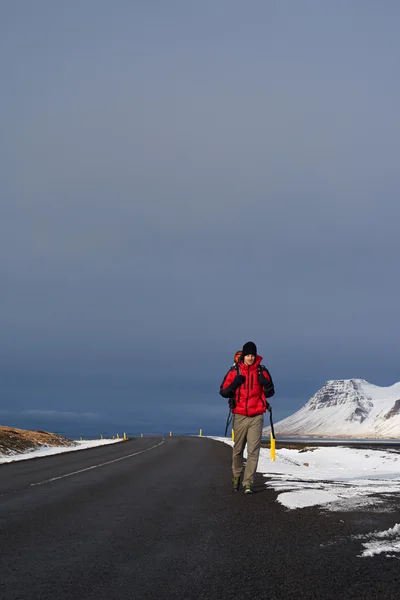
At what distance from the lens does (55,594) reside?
4586 mm

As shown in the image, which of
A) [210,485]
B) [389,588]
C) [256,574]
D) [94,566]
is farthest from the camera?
[210,485]

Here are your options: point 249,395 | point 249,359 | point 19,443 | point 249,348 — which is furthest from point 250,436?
point 19,443

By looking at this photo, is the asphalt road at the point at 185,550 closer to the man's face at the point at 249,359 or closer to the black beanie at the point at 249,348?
the man's face at the point at 249,359

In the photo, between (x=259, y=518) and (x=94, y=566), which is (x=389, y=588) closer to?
(x=94, y=566)

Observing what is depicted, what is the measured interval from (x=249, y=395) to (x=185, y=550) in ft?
15.6

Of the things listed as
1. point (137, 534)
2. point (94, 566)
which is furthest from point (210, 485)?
point (94, 566)

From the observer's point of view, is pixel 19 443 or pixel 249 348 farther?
pixel 19 443

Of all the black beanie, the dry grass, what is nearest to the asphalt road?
the black beanie

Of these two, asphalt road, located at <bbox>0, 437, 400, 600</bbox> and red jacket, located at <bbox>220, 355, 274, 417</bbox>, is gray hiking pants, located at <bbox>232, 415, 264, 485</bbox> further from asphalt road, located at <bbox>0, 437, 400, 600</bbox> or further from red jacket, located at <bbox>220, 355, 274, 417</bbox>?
asphalt road, located at <bbox>0, 437, 400, 600</bbox>

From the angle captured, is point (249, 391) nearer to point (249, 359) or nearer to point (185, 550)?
point (249, 359)

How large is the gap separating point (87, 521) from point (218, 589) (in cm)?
409

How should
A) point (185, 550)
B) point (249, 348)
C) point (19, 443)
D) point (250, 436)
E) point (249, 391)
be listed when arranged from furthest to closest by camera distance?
point (19, 443)
point (250, 436)
point (249, 391)
point (249, 348)
point (185, 550)

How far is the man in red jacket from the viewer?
414 inches

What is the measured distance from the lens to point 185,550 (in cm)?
608
